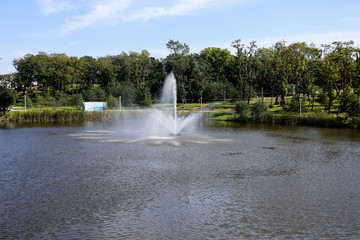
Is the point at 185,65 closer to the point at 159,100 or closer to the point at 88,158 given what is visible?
the point at 159,100

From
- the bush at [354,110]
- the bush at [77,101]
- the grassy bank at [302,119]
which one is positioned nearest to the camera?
the grassy bank at [302,119]

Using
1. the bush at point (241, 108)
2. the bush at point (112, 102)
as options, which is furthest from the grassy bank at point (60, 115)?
the bush at point (241, 108)

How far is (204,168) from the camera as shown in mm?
22438

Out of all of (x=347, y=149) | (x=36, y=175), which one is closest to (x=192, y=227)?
(x=36, y=175)

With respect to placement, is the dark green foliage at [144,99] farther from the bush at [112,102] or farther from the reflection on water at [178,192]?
the reflection on water at [178,192]

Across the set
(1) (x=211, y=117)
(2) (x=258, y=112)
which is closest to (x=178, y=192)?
(2) (x=258, y=112)

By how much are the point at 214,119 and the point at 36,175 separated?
49.6 meters

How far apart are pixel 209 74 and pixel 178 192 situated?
86496 mm

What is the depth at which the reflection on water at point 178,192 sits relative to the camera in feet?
41.6

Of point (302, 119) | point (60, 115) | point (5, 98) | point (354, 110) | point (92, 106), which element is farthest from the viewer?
point (92, 106)

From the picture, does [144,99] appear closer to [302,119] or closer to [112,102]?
[112,102]

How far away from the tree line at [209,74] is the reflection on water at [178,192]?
122 ft

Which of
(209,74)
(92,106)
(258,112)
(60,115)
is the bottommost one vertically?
(60,115)

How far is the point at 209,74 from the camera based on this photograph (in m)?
101
